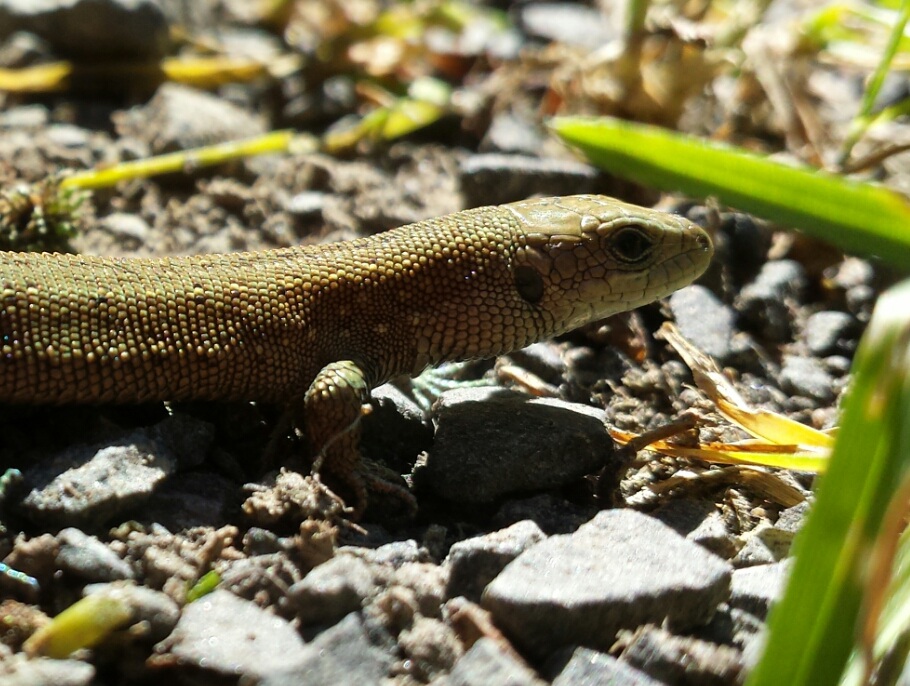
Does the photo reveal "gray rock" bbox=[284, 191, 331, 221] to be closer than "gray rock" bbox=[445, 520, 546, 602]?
No

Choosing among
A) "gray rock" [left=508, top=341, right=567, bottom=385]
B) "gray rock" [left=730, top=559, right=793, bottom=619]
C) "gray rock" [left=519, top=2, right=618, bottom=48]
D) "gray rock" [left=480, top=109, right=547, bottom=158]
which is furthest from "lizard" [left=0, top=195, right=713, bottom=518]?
"gray rock" [left=519, top=2, right=618, bottom=48]

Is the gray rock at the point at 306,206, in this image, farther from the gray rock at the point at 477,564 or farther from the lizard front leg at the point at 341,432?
the gray rock at the point at 477,564

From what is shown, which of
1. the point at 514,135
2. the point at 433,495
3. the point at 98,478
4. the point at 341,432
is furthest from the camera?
the point at 514,135

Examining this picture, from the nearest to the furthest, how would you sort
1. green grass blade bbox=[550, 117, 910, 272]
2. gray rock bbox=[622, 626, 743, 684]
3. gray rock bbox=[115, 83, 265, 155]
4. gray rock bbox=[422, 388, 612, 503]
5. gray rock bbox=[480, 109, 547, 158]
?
green grass blade bbox=[550, 117, 910, 272] < gray rock bbox=[622, 626, 743, 684] < gray rock bbox=[422, 388, 612, 503] < gray rock bbox=[115, 83, 265, 155] < gray rock bbox=[480, 109, 547, 158]

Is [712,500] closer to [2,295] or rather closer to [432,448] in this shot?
[432,448]

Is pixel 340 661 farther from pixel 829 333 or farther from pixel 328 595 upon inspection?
pixel 829 333

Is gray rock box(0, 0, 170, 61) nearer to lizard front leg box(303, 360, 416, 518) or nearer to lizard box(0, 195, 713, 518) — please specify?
lizard box(0, 195, 713, 518)

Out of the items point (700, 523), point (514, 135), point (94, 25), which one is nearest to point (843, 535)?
point (700, 523)

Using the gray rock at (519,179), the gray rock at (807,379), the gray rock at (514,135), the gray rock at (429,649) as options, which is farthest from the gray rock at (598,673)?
the gray rock at (514,135)
